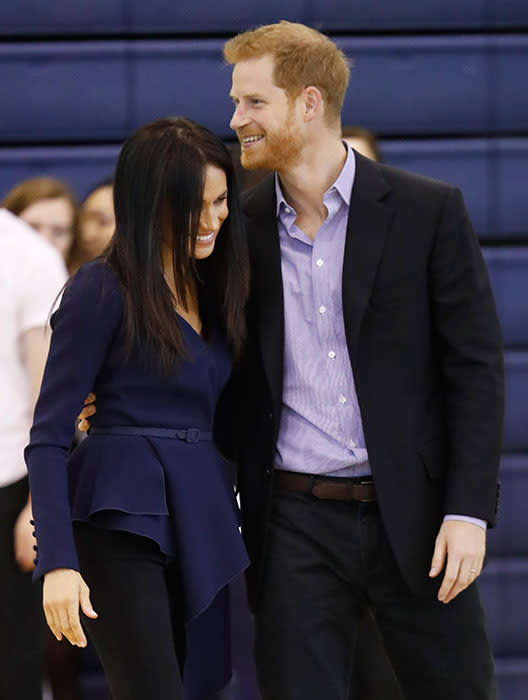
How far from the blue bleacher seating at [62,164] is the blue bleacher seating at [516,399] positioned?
1.44 metres

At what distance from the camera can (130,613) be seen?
1.68 meters

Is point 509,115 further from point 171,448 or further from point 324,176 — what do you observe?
point 171,448

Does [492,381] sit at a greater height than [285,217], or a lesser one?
lesser

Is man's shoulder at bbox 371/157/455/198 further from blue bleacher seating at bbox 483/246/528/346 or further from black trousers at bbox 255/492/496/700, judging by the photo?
blue bleacher seating at bbox 483/246/528/346

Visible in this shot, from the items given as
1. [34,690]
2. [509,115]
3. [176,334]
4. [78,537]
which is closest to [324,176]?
[176,334]

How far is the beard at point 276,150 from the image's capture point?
76.0 inches

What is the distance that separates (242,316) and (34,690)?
1.24 meters

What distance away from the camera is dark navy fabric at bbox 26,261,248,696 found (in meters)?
1.67

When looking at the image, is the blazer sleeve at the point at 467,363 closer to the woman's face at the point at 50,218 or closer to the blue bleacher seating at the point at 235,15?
the woman's face at the point at 50,218

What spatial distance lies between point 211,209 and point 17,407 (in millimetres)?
944

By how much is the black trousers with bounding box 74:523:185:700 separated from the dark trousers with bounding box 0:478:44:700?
836 mm

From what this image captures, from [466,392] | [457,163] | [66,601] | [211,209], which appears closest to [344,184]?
[211,209]

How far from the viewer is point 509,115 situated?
355 centimetres

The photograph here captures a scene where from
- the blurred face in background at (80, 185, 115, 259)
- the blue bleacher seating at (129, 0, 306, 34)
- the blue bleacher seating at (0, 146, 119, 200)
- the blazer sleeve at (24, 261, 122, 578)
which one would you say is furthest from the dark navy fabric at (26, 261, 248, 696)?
the blue bleacher seating at (129, 0, 306, 34)
